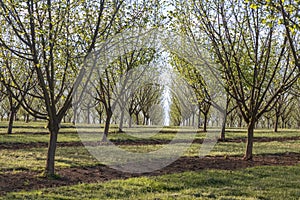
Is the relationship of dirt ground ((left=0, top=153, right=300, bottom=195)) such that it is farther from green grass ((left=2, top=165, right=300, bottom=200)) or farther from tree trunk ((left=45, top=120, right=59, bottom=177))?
green grass ((left=2, top=165, right=300, bottom=200))

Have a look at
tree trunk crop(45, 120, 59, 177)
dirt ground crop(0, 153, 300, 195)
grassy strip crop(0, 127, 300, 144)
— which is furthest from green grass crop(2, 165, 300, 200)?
grassy strip crop(0, 127, 300, 144)

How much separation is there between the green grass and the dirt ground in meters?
0.80

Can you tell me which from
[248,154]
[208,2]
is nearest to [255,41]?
[208,2]

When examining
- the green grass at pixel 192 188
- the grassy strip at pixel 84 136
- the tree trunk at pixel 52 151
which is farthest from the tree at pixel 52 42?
the grassy strip at pixel 84 136

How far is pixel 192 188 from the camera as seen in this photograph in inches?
359

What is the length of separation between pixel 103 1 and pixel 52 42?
7.95ft

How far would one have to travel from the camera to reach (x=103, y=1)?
1106cm

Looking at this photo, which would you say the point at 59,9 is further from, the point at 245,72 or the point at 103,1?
the point at 245,72

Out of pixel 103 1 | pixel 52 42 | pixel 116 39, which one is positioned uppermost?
pixel 103 1

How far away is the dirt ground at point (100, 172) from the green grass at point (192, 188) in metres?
0.80

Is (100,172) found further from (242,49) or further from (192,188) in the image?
(242,49)

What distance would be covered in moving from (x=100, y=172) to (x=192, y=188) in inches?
149

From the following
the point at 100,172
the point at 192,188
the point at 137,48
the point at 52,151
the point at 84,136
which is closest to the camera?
the point at 192,188

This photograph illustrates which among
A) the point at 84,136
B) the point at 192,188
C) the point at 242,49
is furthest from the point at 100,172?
the point at 84,136
